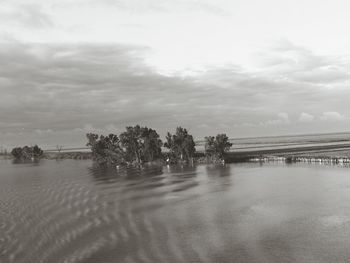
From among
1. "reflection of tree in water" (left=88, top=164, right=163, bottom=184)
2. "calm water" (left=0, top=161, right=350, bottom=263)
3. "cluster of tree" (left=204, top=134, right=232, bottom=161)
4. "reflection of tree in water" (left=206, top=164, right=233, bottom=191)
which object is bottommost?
"calm water" (left=0, top=161, right=350, bottom=263)

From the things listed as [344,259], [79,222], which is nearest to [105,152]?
[79,222]

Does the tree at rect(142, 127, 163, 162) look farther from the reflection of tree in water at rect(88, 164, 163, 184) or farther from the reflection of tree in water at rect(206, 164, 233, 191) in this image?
the reflection of tree in water at rect(206, 164, 233, 191)

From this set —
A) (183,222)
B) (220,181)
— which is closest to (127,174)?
(220,181)

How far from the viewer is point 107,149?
18138 cm

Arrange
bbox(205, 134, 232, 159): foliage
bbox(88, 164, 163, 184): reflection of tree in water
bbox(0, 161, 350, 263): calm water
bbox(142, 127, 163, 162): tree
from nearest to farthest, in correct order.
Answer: bbox(0, 161, 350, 263): calm water → bbox(88, 164, 163, 184): reflection of tree in water → bbox(205, 134, 232, 159): foliage → bbox(142, 127, 163, 162): tree

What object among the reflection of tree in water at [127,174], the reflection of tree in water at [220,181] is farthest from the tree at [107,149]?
the reflection of tree in water at [220,181]

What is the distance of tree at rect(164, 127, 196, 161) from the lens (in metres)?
166

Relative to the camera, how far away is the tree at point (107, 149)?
178 m

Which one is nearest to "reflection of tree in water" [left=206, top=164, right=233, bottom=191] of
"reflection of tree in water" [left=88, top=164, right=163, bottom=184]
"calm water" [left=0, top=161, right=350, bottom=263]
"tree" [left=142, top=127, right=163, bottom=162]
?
"calm water" [left=0, top=161, right=350, bottom=263]

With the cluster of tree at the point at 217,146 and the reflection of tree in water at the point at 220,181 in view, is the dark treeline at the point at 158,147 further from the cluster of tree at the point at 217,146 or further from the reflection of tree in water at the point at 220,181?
the reflection of tree in water at the point at 220,181

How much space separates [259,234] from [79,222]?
84.5 ft

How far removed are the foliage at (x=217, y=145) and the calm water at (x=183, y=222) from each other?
60.6m

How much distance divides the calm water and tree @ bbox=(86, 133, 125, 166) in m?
78.0

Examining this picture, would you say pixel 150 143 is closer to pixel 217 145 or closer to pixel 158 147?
pixel 158 147
